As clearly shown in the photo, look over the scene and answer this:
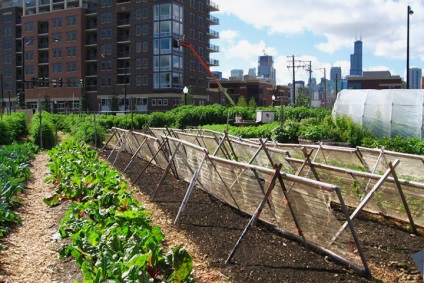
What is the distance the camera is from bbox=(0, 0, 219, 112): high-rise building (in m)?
75.0

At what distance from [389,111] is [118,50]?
63908mm

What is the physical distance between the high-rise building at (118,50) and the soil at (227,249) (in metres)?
63.4

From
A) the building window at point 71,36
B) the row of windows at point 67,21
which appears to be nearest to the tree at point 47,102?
the building window at point 71,36

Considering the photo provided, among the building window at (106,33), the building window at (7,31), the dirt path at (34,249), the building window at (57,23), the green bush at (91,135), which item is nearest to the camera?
the dirt path at (34,249)

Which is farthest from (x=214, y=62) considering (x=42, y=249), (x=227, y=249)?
(x=227, y=249)

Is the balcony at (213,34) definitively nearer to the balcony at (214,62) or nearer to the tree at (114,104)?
the balcony at (214,62)

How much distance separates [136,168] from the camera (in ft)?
53.4

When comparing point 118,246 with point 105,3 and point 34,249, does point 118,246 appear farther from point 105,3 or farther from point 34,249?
point 105,3

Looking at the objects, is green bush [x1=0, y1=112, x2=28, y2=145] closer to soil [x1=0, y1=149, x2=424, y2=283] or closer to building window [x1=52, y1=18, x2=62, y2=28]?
soil [x1=0, y1=149, x2=424, y2=283]

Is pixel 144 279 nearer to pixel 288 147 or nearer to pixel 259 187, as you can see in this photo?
pixel 259 187

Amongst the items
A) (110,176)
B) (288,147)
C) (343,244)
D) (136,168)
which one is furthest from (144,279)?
(136,168)

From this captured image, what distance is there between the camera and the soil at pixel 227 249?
592cm

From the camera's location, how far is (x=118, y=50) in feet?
262

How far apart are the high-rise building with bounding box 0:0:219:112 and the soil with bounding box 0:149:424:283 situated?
2497 inches
